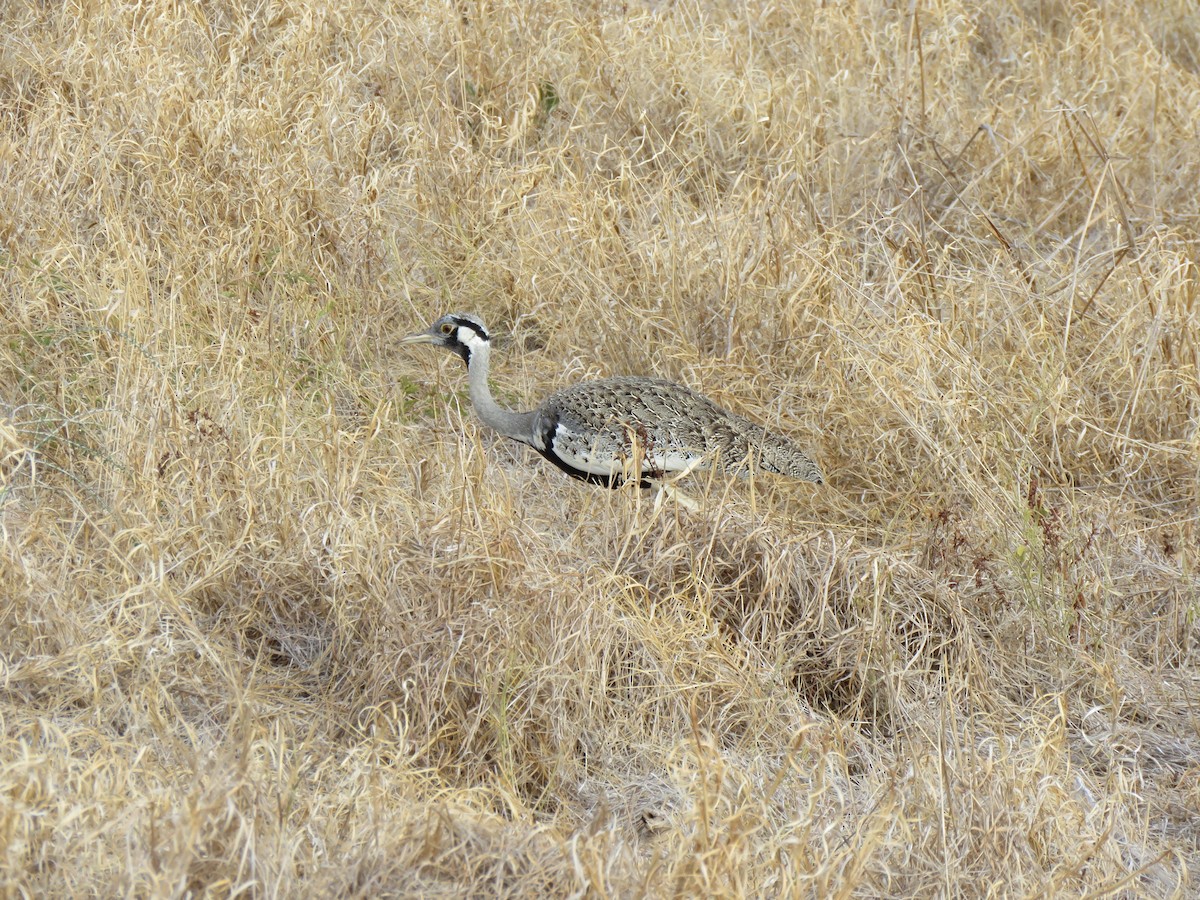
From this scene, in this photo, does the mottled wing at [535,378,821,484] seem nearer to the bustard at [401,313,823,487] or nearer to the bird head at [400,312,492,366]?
the bustard at [401,313,823,487]

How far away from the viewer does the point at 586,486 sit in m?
4.64

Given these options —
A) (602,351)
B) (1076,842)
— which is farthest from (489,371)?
Answer: (1076,842)

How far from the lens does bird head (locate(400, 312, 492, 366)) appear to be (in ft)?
15.7

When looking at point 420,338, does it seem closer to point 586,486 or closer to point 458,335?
point 458,335

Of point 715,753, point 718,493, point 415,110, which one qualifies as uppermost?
point 415,110

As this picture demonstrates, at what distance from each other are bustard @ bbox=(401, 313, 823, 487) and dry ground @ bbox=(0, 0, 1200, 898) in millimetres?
151

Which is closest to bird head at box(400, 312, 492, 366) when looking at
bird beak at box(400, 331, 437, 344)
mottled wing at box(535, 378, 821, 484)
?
bird beak at box(400, 331, 437, 344)

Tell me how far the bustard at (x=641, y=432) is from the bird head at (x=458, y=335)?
0.03 metres

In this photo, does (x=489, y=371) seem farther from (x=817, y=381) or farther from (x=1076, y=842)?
(x=1076, y=842)

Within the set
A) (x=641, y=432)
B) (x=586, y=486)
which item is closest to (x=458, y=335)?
(x=586, y=486)

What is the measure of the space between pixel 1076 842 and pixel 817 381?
221 centimetres

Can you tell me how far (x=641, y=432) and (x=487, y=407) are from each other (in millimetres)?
624

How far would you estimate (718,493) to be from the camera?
471 centimetres

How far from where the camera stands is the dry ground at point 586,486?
305 centimetres
